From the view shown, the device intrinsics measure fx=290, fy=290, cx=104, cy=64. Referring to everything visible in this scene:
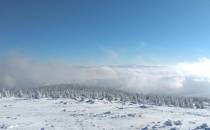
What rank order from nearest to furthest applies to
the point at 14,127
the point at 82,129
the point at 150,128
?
the point at 150,128
the point at 82,129
the point at 14,127

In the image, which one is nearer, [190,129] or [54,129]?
[190,129]

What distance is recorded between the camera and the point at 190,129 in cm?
3022

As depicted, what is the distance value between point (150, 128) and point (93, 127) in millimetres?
7568

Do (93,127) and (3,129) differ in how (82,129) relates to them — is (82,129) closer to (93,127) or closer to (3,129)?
(93,127)

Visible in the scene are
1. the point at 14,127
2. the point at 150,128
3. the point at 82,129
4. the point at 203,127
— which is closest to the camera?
the point at 203,127

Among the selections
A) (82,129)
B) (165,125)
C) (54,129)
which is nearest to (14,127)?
(54,129)

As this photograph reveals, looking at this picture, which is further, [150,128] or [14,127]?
[14,127]

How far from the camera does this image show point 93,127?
36.5 meters

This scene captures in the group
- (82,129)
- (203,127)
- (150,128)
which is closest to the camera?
(203,127)

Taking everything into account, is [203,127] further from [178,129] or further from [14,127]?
[14,127]

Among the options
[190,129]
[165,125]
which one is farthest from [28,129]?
[190,129]

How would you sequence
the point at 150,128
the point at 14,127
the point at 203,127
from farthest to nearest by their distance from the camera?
the point at 14,127 < the point at 150,128 < the point at 203,127

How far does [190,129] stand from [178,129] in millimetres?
1223

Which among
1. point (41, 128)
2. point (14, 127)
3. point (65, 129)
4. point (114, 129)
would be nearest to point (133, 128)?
point (114, 129)
